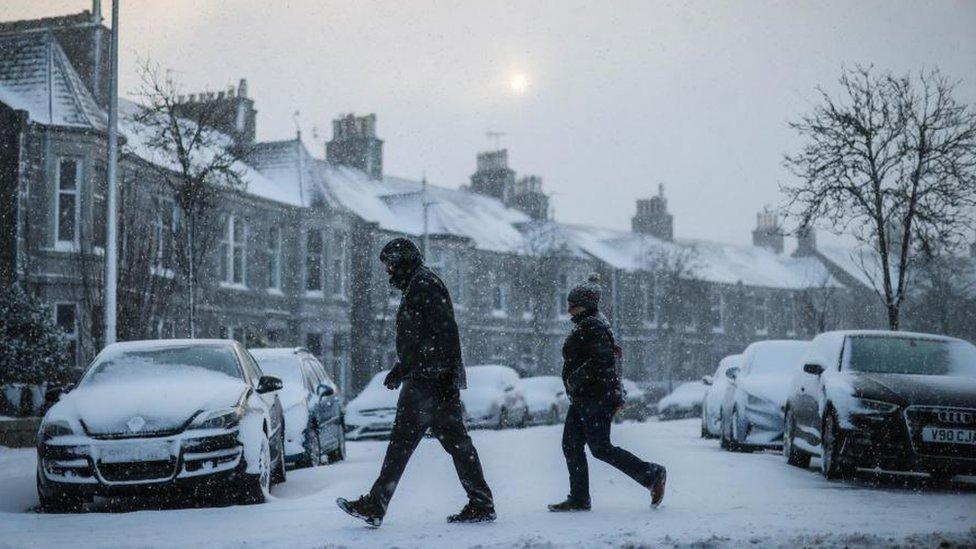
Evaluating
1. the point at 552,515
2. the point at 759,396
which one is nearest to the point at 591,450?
the point at 552,515

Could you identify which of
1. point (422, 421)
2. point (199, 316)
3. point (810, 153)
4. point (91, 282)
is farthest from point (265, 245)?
point (422, 421)

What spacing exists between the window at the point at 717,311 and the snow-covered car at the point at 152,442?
63652 millimetres

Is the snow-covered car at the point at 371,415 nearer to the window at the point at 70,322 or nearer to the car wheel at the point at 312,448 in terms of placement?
the window at the point at 70,322

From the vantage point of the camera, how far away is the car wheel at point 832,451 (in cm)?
1172

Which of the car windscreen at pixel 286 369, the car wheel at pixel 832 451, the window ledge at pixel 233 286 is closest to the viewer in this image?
the car wheel at pixel 832 451

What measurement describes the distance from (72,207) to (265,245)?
9382 mm

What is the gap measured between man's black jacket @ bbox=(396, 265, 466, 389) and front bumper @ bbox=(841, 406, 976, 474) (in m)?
4.75

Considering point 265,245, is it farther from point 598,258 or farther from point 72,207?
point 598,258

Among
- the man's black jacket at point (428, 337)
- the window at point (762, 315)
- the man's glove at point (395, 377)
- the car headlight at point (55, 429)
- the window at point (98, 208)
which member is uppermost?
the window at point (98, 208)

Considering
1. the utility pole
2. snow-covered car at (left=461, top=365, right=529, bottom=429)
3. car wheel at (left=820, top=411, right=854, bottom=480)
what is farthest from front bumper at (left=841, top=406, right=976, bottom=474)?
snow-covered car at (left=461, top=365, right=529, bottom=429)

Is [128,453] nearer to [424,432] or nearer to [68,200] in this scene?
[424,432]

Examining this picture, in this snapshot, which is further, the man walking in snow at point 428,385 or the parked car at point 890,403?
the parked car at point 890,403

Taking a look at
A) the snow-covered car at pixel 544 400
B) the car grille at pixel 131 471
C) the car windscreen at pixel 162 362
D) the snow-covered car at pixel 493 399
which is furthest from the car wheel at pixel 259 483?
the snow-covered car at pixel 544 400

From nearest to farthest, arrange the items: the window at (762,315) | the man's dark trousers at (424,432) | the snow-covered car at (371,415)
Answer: the man's dark trousers at (424,432) < the snow-covered car at (371,415) < the window at (762,315)
